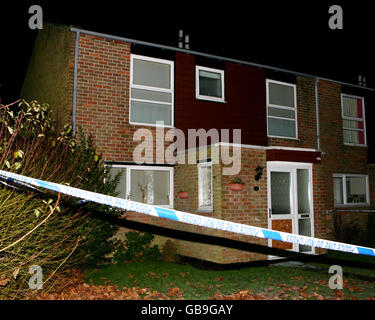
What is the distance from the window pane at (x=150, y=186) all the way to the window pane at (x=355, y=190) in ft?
23.5

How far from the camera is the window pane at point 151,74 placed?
945 centimetres

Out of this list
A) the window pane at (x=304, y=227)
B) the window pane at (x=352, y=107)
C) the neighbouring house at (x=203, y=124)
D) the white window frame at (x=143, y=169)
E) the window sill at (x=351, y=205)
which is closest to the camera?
the neighbouring house at (x=203, y=124)

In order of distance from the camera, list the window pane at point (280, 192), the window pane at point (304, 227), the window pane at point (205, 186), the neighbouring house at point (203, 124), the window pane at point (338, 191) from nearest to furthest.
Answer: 1. the neighbouring house at point (203, 124)
2. the window pane at point (205, 186)
3. the window pane at point (280, 192)
4. the window pane at point (304, 227)
5. the window pane at point (338, 191)

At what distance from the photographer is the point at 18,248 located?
423 cm

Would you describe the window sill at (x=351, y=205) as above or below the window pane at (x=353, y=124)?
below

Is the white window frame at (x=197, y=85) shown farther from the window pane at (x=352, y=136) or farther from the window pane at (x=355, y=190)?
the window pane at (x=355, y=190)

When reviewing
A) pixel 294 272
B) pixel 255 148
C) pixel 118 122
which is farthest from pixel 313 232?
pixel 118 122

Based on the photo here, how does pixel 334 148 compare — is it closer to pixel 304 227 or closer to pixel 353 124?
pixel 353 124

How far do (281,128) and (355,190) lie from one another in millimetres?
4043

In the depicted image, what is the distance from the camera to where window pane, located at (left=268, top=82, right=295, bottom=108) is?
442 inches

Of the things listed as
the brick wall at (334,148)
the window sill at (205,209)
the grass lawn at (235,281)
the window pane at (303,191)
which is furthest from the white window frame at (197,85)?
the grass lawn at (235,281)

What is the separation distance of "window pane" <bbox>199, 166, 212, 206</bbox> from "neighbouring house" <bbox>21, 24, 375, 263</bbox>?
1.0 inches

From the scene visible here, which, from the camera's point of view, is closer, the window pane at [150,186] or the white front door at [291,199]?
the white front door at [291,199]
